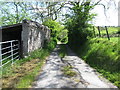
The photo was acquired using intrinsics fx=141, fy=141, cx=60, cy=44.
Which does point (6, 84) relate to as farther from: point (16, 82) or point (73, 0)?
point (73, 0)

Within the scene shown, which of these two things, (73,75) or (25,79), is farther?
(73,75)

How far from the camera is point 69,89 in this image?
400 centimetres

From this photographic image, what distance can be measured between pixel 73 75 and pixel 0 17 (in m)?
33.6

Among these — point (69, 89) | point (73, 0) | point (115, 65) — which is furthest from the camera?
point (73, 0)

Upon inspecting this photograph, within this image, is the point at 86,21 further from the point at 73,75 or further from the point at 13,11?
the point at 13,11

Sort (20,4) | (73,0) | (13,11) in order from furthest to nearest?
(13,11), (20,4), (73,0)

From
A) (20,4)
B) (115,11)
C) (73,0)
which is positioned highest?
(20,4)

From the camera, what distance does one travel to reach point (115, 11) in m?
12.5

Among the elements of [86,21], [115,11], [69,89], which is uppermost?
[115,11]

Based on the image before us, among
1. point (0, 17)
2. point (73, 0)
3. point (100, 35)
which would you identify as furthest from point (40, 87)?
point (0, 17)

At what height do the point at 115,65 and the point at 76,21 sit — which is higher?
the point at 76,21

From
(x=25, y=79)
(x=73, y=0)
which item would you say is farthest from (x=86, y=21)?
(x=25, y=79)

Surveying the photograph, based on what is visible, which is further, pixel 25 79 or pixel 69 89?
pixel 25 79

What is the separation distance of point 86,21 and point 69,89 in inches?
375
